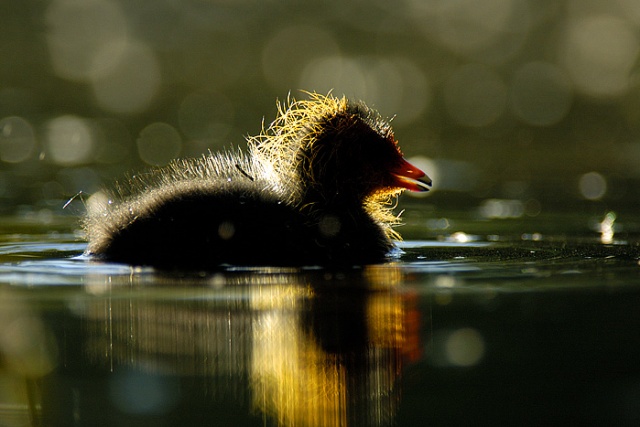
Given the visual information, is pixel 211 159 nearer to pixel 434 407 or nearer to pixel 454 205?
pixel 434 407

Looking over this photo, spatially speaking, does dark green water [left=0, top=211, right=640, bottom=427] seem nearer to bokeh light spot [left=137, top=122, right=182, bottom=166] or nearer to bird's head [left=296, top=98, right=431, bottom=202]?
bird's head [left=296, top=98, right=431, bottom=202]

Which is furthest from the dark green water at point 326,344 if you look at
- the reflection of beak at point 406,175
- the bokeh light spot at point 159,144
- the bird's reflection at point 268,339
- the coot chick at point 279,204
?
the bokeh light spot at point 159,144

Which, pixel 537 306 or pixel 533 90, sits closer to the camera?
pixel 537 306

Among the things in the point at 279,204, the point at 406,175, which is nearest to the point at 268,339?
the point at 279,204

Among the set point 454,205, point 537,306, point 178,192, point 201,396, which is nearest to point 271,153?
point 178,192

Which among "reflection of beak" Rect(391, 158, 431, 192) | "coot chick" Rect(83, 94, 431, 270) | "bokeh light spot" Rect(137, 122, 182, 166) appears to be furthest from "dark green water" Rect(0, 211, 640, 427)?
"bokeh light spot" Rect(137, 122, 182, 166)

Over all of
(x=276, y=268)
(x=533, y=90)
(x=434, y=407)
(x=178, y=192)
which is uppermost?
(x=533, y=90)
